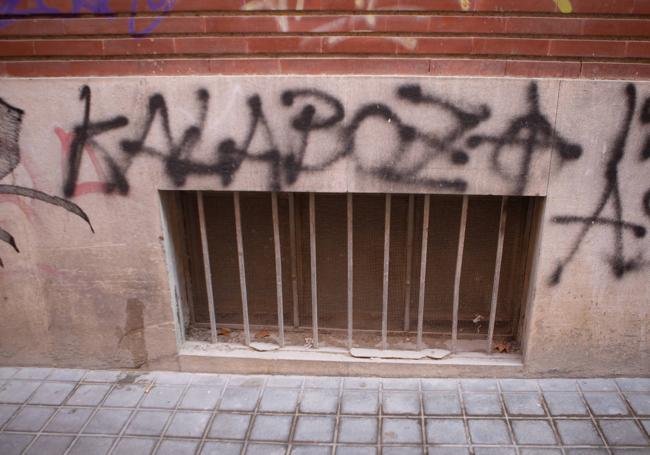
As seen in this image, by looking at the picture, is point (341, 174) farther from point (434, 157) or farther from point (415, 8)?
point (415, 8)

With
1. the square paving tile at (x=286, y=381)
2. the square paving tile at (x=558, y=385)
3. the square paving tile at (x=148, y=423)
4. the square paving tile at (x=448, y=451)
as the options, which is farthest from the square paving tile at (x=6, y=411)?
the square paving tile at (x=558, y=385)

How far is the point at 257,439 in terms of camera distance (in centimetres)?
328

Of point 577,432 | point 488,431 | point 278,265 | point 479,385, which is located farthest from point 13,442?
point 577,432

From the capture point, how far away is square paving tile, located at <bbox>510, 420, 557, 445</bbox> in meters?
3.21

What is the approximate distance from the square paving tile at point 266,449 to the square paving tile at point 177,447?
14.2 inches

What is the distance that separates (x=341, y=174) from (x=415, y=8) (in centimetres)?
115

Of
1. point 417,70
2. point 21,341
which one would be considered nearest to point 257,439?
point 21,341

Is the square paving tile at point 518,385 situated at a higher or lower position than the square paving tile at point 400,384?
higher

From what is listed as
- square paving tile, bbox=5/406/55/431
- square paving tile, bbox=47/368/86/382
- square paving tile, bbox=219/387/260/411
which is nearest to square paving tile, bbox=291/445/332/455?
square paving tile, bbox=219/387/260/411

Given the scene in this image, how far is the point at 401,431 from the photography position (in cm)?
330

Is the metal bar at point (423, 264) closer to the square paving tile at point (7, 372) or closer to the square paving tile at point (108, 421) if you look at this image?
the square paving tile at point (108, 421)

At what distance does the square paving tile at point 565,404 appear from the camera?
344 centimetres

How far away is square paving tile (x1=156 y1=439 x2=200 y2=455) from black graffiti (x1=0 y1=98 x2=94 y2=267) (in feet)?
5.33

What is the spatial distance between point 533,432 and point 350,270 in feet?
5.43
